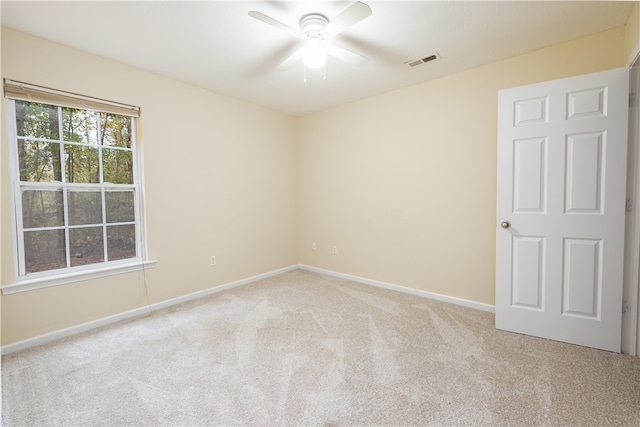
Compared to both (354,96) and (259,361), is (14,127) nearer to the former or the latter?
(259,361)

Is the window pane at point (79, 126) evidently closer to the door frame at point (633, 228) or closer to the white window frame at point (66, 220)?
the white window frame at point (66, 220)

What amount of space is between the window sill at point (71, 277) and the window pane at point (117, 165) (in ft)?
2.81

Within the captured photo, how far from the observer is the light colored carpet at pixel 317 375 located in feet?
5.16

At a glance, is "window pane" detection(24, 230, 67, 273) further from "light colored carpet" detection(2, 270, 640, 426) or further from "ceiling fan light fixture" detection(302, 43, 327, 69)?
"ceiling fan light fixture" detection(302, 43, 327, 69)

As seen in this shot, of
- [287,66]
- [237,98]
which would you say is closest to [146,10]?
[287,66]

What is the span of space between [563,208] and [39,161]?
435 centimetres

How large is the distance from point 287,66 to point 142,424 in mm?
2628

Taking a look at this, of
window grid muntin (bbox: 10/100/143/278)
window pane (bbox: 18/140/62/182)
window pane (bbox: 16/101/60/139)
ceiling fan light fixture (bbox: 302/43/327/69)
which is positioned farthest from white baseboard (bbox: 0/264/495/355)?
ceiling fan light fixture (bbox: 302/43/327/69)

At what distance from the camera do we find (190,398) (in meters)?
1.71

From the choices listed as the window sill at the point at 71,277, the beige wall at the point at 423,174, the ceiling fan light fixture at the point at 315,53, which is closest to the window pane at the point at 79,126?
the window sill at the point at 71,277

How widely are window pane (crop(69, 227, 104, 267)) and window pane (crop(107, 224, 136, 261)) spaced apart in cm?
8

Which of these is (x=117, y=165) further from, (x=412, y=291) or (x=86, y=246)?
(x=412, y=291)

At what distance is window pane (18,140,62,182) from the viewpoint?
2324 mm

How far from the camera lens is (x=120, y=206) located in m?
2.90
